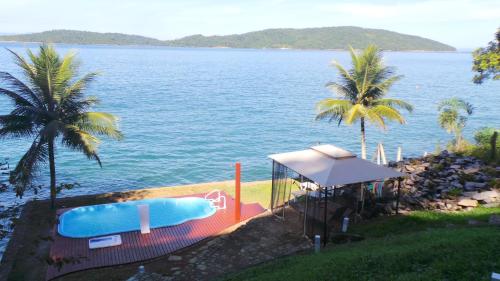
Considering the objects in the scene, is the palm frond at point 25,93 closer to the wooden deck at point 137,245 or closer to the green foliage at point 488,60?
the wooden deck at point 137,245

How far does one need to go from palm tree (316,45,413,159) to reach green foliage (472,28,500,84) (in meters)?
3.49

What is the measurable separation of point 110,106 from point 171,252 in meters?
43.0

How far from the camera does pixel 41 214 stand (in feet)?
52.9

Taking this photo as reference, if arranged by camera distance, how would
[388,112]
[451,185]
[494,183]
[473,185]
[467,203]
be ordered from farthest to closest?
[388,112] → [451,185] → [473,185] → [494,183] → [467,203]

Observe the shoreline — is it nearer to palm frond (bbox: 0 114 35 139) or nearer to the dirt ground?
the dirt ground

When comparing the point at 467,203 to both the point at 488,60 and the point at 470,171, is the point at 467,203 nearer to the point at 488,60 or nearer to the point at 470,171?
the point at 470,171

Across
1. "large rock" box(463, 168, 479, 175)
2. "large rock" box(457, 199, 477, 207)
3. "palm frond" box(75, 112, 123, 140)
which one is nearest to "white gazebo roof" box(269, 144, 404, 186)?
"large rock" box(457, 199, 477, 207)

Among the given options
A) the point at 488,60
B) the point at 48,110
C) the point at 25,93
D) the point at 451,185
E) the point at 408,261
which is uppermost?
the point at 488,60

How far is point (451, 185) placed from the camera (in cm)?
1491

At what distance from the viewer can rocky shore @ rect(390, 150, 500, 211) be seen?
13.2 m

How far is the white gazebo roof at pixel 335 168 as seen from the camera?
11.9 m

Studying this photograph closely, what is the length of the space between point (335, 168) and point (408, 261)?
16.4 ft

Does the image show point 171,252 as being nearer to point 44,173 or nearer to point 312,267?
point 312,267

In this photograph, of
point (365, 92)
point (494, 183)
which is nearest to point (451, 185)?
point (494, 183)
